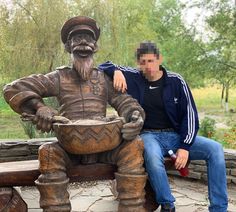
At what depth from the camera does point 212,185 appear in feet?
10.0

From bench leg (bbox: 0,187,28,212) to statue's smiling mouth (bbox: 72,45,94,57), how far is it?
3.68 feet

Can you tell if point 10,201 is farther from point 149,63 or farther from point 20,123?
point 20,123

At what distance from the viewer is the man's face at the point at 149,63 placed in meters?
3.07

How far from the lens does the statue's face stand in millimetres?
2951

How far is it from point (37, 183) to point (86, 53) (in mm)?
983

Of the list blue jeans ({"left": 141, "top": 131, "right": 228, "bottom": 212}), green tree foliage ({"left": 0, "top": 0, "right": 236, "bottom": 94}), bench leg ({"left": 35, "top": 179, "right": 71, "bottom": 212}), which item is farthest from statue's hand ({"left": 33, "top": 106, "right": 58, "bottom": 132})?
green tree foliage ({"left": 0, "top": 0, "right": 236, "bottom": 94})

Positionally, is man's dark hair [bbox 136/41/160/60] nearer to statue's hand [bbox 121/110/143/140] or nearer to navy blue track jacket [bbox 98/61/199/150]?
navy blue track jacket [bbox 98/61/199/150]

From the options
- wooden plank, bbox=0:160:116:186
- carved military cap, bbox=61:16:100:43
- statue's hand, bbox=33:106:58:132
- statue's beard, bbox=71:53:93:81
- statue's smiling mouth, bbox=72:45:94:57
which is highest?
carved military cap, bbox=61:16:100:43

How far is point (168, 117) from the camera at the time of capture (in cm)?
325

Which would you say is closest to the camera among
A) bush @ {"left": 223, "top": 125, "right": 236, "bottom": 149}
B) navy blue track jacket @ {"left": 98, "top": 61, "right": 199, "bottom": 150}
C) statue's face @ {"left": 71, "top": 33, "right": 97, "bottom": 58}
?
statue's face @ {"left": 71, "top": 33, "right": 97, "bottom": 58}

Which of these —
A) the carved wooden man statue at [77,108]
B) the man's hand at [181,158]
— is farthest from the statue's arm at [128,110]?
the man's hand at [181,158]

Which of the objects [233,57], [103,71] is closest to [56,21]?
[233,57]

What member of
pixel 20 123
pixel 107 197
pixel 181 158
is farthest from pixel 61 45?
pixel 181 158

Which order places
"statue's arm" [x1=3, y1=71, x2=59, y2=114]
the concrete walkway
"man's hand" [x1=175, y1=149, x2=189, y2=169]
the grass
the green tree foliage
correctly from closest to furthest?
"statue's arm" [x1=3, y1=71, x2=59, y2=114] < "man's hand" [x1=175, y1=149, x2=189, y2=169] < the concrete walkway < the green tree foliage < the grass
